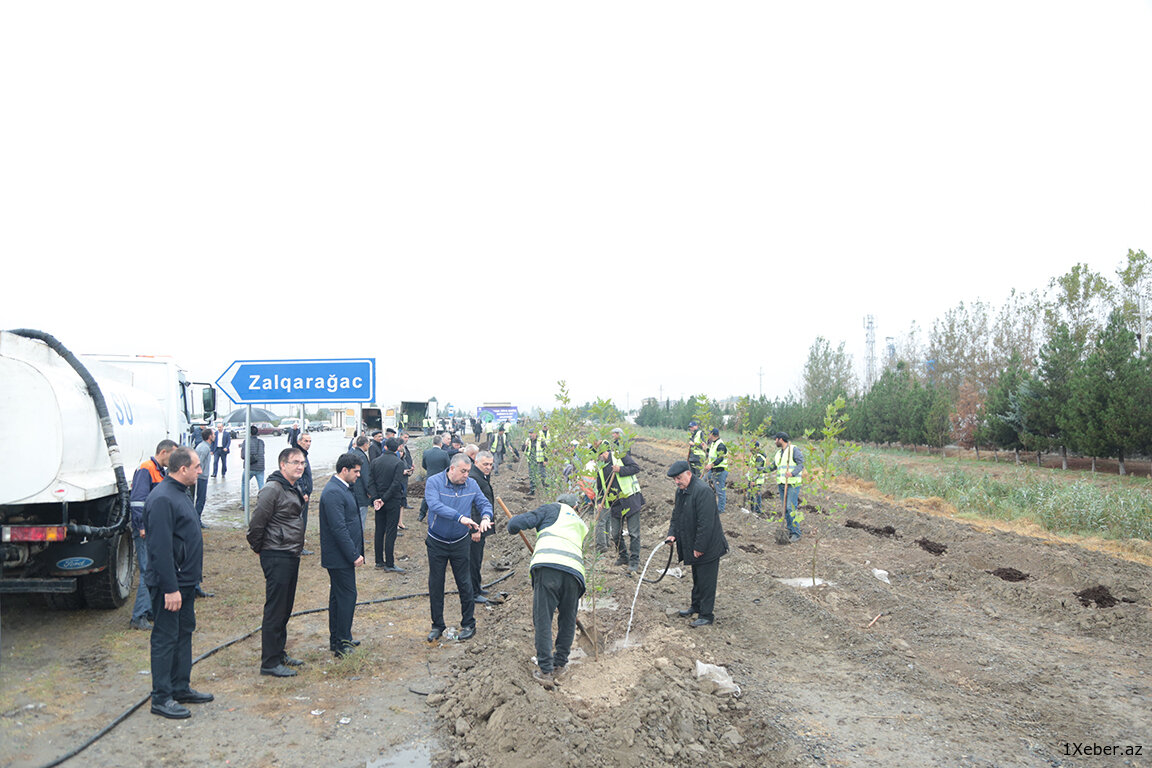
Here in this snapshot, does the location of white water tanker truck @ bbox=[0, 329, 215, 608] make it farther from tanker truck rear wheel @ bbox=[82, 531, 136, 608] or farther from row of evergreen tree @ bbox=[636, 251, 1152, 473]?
row of evergreen tree @ bbox=[636, 251, 1152, 473]

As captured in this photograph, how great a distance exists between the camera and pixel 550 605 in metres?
5.50

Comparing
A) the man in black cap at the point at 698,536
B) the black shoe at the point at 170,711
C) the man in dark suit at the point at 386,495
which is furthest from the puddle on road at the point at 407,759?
the man in dark suit at the point at 386,495

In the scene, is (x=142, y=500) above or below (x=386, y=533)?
above

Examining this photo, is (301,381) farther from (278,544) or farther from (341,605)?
(278,544)

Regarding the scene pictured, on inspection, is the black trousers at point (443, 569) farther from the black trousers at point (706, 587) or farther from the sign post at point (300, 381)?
the sign post at point (300, 381)

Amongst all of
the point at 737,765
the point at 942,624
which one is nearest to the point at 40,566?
the point at 737,765

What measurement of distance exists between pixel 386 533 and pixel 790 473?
6.60 m

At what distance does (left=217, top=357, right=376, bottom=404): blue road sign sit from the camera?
1193 centimetres

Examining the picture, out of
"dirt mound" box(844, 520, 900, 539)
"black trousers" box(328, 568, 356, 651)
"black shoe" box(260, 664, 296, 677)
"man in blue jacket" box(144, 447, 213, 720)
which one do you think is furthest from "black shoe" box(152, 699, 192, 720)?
"dirt mound" box(844, 520, 900, 539)

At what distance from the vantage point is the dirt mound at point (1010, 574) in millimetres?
9109

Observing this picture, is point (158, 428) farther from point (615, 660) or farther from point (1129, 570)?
point (1129, 570)

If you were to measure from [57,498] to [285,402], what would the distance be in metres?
5.87

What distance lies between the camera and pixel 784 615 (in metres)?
7.61

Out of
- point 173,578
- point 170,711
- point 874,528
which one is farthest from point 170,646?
point 874,528
